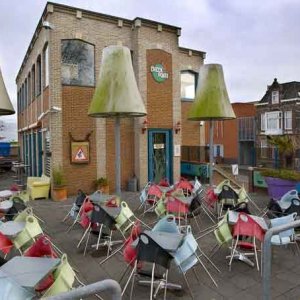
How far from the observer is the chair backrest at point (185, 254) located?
160 inches

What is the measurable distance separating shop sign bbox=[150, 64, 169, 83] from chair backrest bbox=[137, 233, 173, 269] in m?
10.6

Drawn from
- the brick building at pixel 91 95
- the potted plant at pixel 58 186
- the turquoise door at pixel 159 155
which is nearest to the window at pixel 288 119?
the brick building at pixel 91 95

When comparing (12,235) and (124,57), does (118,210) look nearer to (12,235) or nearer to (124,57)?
(12,235)

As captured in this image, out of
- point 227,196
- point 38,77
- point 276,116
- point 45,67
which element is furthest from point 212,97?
point 276,116

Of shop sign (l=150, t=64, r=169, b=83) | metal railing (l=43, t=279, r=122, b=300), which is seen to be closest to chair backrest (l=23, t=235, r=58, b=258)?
metal railing (l=43, t=279, r=122, b=300)

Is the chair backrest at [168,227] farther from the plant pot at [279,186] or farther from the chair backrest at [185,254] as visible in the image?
the plant pot at [279,186]

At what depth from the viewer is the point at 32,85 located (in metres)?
16.8

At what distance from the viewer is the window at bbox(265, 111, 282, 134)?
35844mm

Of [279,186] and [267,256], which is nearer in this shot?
[267,256]

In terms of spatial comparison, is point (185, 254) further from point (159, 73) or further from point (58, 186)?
point (159, 73)

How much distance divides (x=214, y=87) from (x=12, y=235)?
6.16 meters

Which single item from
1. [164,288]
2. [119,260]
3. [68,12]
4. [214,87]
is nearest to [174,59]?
[68,12]

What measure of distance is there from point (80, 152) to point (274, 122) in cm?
2995

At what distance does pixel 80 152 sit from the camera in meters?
12.2
